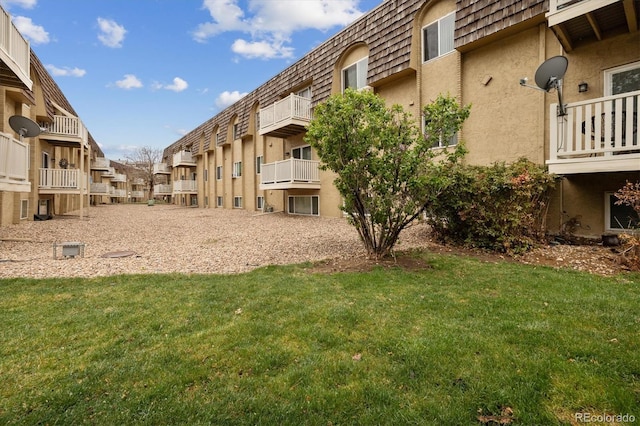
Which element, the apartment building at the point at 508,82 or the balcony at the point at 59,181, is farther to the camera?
the balcony at the point at 59,181

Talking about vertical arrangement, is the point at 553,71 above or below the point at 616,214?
above

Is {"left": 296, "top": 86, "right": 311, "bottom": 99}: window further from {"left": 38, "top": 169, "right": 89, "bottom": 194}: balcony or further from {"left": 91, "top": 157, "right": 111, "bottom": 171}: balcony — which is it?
{"left": 91, "top": 157, "right": 111, "bottom": 171}: balcony

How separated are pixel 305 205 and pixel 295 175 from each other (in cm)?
262

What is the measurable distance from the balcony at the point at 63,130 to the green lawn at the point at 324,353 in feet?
48.1

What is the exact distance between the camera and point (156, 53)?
2194cm

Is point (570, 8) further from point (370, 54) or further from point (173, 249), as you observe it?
point (173, 249)

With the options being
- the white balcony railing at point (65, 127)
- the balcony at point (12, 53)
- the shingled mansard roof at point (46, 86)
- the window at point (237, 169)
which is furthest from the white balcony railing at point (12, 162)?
the window at point (237, 169)

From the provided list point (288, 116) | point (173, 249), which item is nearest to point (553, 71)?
point (173, 249)

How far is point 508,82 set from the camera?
29.9 feet

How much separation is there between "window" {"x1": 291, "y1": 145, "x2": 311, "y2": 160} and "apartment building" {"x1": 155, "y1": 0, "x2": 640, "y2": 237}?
0.11m

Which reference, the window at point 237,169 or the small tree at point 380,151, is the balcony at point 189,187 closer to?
the window at point 237,169

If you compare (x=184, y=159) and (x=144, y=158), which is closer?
(x=184, y=159)

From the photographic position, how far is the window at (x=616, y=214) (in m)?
7.16

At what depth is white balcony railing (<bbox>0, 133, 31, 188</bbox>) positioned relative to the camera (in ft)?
26.7
